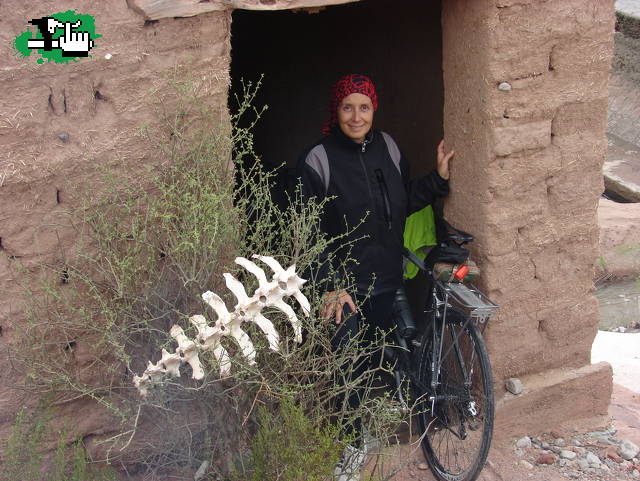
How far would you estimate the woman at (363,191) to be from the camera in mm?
3635

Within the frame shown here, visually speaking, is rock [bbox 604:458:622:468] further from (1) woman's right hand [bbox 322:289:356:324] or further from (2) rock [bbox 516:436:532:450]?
(1) woman's right hand [bbox 322:289:356:324]

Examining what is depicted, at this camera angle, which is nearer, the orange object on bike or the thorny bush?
the thorny bush

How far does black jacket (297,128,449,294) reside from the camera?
11.9 ft

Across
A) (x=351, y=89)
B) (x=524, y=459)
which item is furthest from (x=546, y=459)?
(x=351, y=89)

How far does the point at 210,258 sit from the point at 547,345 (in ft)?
6.76

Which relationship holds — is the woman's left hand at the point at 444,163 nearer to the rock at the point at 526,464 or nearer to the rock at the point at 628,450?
the rock at the point at 526,464

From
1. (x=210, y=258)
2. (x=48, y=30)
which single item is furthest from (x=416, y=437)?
(x=48, y=30)

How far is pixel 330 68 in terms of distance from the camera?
18.4ft

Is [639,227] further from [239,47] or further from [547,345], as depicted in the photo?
[239,47]

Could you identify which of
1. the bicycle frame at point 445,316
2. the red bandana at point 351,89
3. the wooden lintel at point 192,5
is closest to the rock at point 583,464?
the bicycle frame at point 445,316

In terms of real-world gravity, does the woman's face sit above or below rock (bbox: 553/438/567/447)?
above

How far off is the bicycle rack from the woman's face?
85 cm

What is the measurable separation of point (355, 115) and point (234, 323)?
55.5 inches

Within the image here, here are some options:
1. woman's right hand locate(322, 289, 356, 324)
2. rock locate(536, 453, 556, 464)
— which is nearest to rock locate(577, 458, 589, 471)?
rock locate(536, 453, 556, 464)
